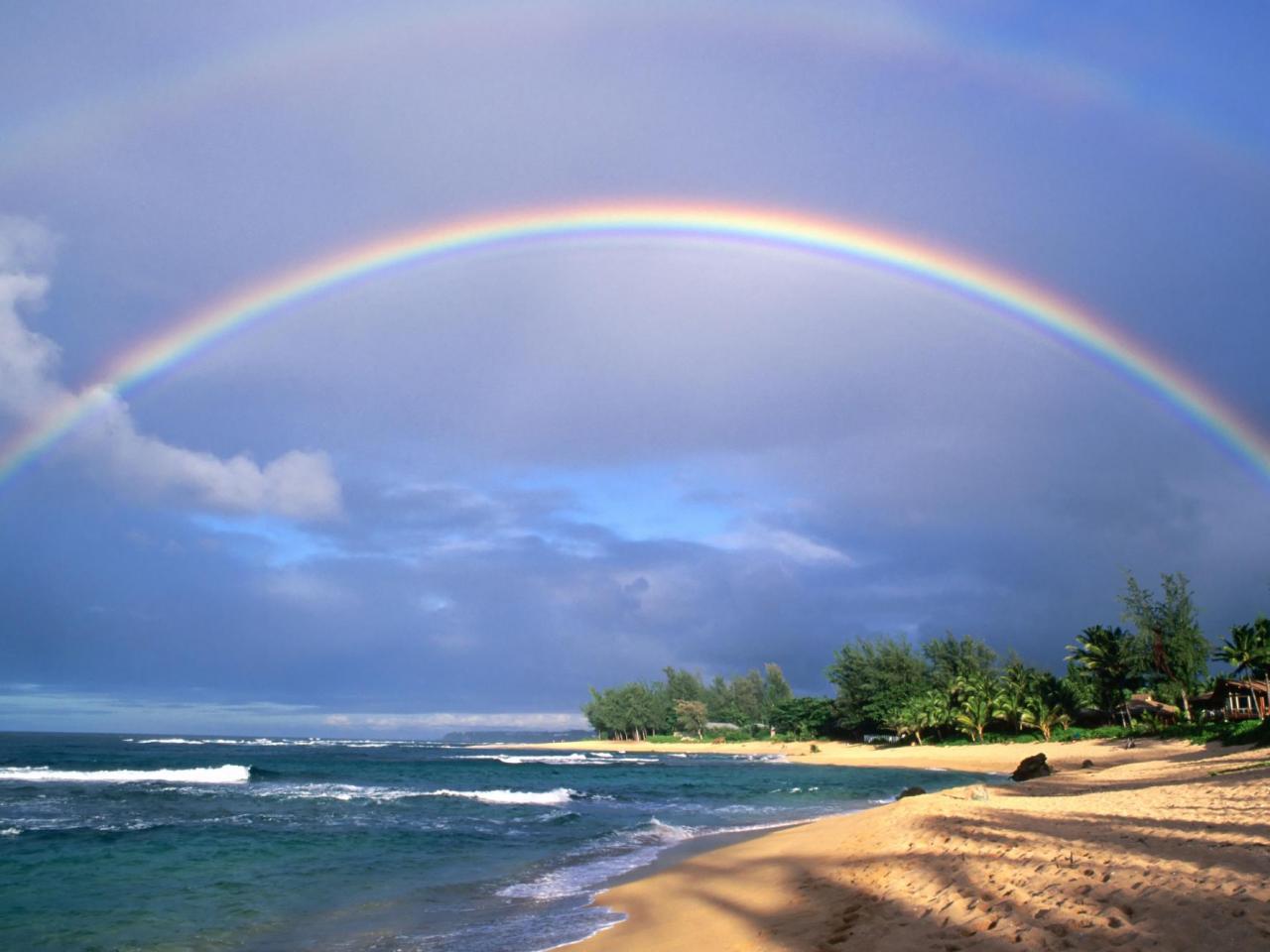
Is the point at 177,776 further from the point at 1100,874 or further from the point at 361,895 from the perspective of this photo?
the point at 1100,874

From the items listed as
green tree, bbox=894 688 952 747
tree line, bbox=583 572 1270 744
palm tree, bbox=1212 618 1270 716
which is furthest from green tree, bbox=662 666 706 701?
palm tree, bbox=1212 618 1270 716

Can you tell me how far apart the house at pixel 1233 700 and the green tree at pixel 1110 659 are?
4.25 metres

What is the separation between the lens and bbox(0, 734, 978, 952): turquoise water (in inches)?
529

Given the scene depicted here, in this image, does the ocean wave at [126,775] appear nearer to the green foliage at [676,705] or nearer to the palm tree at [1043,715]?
the palm tree at [1043,715]

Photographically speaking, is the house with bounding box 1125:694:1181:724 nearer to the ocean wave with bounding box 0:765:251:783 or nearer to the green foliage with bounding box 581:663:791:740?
the ocean wave with bounding box 0:765:251:783

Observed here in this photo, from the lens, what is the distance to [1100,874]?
8773 mm

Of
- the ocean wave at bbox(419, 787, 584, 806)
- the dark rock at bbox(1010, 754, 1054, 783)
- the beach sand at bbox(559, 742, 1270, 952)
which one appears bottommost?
the ocean wave at bbox(419, 787, 584, 806)

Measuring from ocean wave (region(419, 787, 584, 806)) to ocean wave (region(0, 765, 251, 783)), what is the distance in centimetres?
1552

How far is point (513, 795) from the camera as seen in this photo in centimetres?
3997

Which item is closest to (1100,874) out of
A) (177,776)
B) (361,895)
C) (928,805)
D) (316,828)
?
(928,805)

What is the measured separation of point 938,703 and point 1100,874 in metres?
71.3

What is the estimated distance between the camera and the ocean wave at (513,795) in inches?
1473

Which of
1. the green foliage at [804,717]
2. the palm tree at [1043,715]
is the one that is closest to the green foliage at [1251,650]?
the palm tree at [1043,715]

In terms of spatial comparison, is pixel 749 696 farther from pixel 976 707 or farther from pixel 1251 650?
pixel 1251 650
